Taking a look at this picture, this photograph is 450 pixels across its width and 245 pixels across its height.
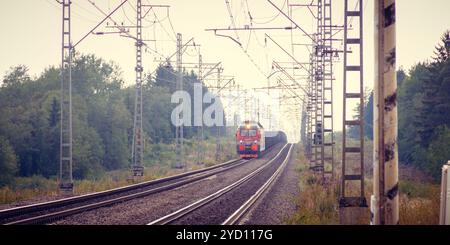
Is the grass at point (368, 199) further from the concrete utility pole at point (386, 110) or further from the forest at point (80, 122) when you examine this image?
the forest at point (80, 122)

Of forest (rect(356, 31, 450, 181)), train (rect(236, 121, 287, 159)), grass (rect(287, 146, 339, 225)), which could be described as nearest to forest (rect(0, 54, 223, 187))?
train (rect(236, 121, 287, 159))

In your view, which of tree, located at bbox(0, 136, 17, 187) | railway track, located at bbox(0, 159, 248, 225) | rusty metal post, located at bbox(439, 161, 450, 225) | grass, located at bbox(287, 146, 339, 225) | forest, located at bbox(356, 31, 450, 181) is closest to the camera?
rusty metal post, located at bbox(439, 161, 450, 225)

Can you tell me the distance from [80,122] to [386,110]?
4890 centimetres

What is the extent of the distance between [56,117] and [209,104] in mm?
42291

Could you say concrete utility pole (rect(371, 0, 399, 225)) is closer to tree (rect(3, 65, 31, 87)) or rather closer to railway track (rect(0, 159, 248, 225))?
railway track (rect(0, 159, 248, 225))

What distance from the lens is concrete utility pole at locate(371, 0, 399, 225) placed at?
6.39 meters

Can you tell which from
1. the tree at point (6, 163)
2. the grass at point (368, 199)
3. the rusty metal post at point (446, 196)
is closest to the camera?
the rusty metal post at point (446, 196)

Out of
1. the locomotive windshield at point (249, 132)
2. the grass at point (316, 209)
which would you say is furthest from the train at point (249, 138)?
the grass at point (316, 209)

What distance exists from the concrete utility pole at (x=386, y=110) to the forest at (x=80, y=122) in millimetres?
24091

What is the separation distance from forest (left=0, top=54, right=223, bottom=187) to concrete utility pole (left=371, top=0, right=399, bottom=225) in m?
24.1

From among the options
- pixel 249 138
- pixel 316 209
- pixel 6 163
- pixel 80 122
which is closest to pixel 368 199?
pixel 316 209

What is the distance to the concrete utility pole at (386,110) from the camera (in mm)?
6387

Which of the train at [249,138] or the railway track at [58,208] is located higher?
the train at [249,138]

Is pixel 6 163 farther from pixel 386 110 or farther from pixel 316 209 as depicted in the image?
pixel 386 110
